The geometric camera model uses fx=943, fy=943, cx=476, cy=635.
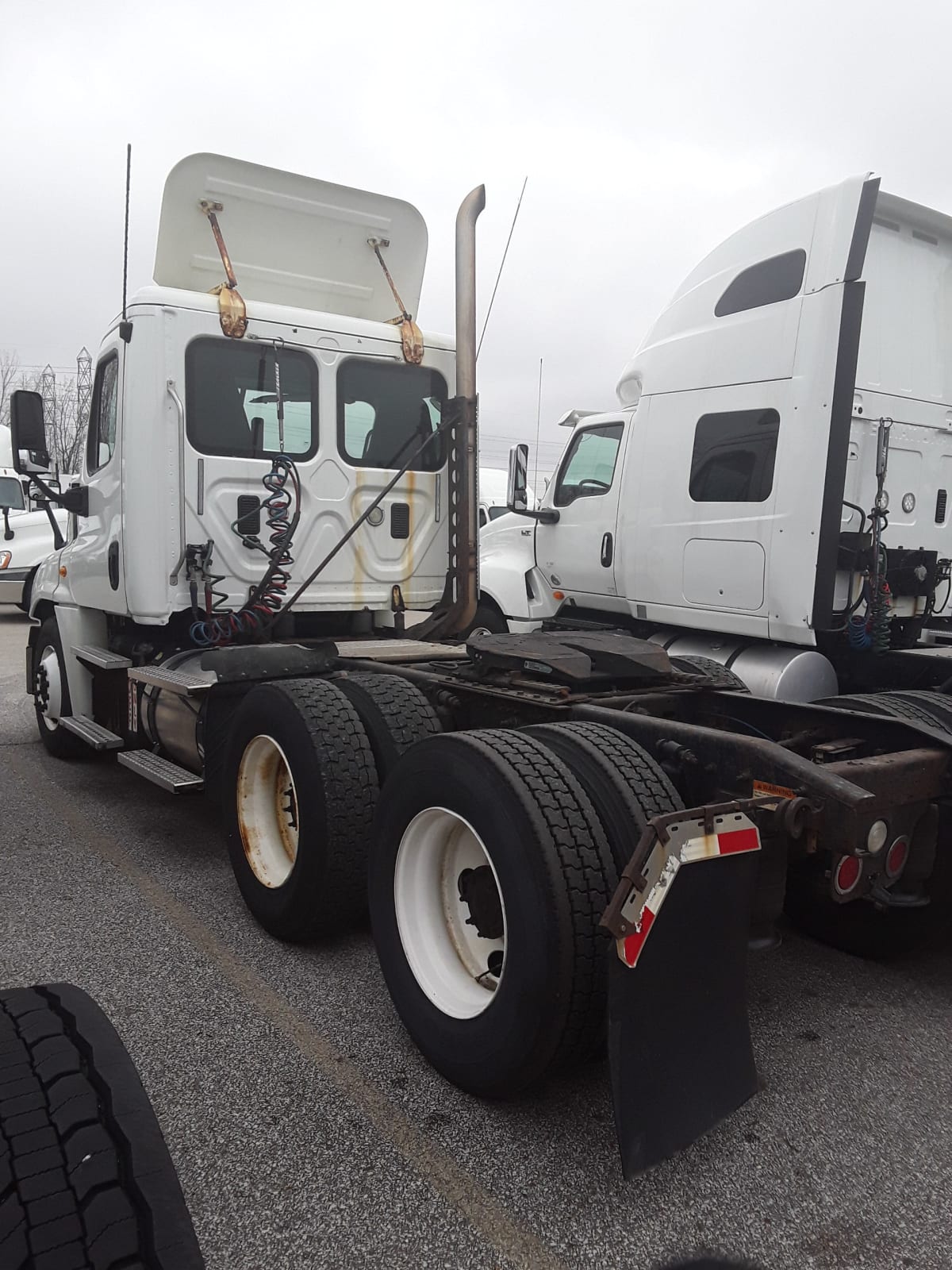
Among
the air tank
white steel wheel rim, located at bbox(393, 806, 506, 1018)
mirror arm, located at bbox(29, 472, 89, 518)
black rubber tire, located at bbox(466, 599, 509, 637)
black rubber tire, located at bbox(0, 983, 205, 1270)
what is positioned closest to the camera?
black rubber tire, located at bbox(0, 983, 205, 1270)

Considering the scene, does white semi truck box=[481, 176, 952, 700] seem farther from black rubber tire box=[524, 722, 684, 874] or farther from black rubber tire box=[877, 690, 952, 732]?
black rubber tire box=[524, 722, 684, 874]

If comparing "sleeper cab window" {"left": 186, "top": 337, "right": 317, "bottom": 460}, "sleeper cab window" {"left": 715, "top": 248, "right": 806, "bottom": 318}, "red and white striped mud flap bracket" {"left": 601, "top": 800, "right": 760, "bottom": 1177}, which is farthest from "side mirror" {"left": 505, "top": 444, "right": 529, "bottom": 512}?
"red and white striped mud flap bracket" {"left": 601, "top": 800, "right": 760, "bottom": 1177}

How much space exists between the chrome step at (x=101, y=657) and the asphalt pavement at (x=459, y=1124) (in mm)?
1732

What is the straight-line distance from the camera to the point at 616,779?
2.60 meters

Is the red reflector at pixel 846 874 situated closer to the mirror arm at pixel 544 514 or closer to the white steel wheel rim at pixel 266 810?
the white steel wheel rim at pixel 266 810

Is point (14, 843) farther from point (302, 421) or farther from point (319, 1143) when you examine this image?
point (319, 1143)

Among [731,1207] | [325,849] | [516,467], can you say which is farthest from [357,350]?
[731,1207]

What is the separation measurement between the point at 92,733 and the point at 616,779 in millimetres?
3903

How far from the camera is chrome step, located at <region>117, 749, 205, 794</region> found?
430cm

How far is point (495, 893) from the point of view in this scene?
264cm

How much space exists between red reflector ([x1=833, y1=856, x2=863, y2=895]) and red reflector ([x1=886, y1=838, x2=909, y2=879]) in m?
0.15

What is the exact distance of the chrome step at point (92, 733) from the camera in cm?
525

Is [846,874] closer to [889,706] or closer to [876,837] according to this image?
[876,837]

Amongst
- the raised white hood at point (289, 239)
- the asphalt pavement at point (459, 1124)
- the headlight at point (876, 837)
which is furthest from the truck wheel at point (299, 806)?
the raised white hood at point (289, 239)
